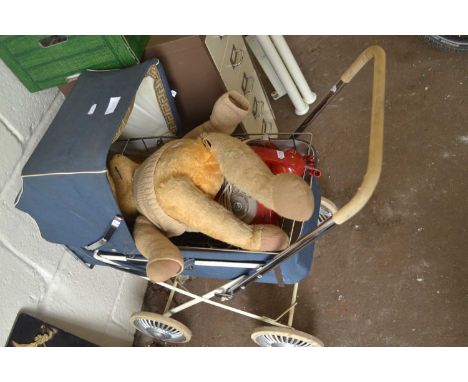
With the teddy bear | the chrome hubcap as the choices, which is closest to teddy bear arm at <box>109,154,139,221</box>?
the teddy bear

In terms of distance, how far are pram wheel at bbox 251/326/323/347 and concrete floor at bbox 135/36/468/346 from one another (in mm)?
202

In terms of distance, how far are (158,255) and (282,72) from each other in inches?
46.7

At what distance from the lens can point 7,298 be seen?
1.26 metres

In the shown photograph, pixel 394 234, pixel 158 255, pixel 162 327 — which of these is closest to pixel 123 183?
pixel 158 255

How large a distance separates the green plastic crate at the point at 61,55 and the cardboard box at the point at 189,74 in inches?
2.8

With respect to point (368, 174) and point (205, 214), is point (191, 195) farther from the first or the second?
point (368, 174)

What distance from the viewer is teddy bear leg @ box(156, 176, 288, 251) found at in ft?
3.59

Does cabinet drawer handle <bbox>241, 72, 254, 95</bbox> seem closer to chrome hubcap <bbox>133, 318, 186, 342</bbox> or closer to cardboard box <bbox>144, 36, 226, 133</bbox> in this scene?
cardboard box <bbox>144, 36, 226, 133</bbox>

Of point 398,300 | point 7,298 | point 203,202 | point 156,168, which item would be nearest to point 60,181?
point 156,168

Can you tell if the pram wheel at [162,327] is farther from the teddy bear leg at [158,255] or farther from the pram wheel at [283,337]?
the teddy bear leg at [158,255]

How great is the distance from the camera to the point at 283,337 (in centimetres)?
141
